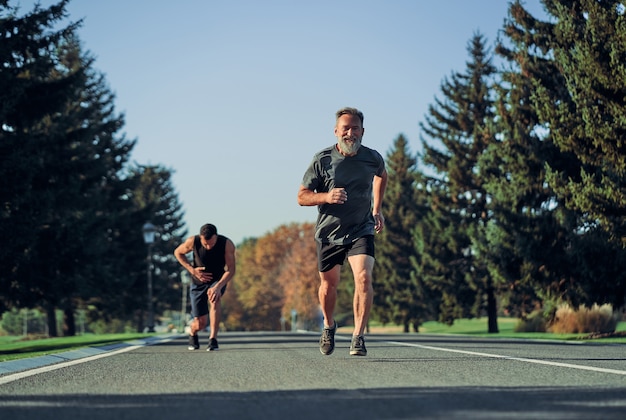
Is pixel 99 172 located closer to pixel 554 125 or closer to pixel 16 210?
pixel 16 210

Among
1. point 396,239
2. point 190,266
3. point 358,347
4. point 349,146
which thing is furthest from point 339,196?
point 396,239

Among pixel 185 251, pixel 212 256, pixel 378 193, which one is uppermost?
pixel 378 193

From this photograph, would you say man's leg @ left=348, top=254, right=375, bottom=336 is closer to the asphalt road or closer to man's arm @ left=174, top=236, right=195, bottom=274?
the asphalt road

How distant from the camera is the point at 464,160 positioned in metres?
47.5

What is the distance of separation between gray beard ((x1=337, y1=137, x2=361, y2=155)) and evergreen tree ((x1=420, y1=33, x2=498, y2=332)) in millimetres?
37226

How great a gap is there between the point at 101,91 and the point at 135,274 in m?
10.8

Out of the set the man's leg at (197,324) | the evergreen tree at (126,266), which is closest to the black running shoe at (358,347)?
the man's leg at (197,324)

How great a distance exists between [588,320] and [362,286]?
75.9 feet

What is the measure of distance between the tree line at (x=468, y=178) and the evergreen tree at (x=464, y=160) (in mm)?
80

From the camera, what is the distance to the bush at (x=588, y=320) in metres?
30.1

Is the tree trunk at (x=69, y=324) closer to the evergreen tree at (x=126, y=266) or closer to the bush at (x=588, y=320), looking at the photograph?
the evergreen tree at (x=126, y=266)

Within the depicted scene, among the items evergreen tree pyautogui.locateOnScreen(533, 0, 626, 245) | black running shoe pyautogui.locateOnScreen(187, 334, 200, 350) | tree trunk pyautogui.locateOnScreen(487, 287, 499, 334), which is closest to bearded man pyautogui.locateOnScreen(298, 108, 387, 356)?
black running shoe pyautogui.locateOnScreen(187, 334, 200, 350)

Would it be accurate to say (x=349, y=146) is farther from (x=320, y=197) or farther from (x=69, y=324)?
(x=69, y=324)

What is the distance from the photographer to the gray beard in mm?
9336
